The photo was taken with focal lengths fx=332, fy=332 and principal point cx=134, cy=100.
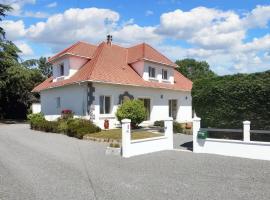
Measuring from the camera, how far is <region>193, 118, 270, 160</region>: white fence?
1131cm

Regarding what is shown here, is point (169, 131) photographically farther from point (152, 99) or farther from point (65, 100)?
point (65, 100)

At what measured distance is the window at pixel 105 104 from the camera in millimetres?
23234

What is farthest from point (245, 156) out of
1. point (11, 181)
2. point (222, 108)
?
point (11, 181)

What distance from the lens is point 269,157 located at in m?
11.1

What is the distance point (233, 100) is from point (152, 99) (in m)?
14.0

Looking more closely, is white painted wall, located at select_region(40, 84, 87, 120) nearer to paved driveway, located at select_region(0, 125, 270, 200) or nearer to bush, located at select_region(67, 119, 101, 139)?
bush, located at select_region(67, 119, 101, 139)

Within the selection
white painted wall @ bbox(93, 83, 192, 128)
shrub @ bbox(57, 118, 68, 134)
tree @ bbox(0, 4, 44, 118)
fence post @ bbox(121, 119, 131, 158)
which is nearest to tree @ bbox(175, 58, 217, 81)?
tree @ bbox(0, 4, 44, 118)

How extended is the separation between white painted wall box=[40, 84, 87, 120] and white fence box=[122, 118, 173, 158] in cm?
975

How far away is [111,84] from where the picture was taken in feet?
76.9

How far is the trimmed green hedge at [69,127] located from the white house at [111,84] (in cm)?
186

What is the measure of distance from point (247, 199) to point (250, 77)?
7.21m

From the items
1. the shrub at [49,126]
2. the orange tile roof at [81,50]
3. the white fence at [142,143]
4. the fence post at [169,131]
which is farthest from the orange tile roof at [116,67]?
the white fence at [142,143]

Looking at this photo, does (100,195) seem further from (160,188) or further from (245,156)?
(245,156)

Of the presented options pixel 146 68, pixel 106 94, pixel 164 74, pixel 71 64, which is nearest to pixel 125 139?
pixel 106 94
